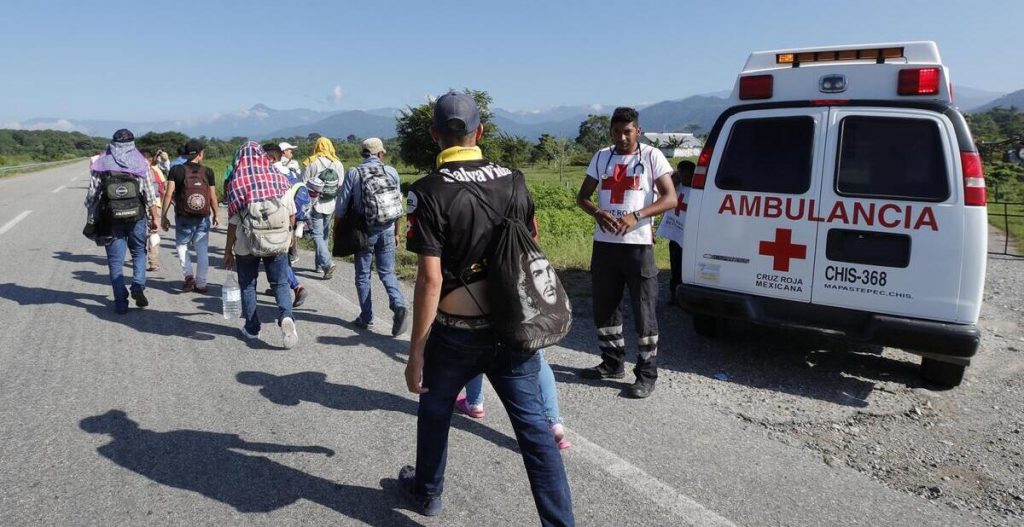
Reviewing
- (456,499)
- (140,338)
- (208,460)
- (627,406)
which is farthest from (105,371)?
(627,406)

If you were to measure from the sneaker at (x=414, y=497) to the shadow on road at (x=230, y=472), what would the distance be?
0.06 m

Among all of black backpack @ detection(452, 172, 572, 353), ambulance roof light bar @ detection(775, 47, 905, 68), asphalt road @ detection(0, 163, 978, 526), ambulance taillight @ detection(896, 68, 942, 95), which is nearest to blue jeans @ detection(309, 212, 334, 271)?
asphalt road @ detection(0, 163, 978, 526)

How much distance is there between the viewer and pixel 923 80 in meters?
4.16

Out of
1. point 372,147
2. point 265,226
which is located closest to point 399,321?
point 265,226

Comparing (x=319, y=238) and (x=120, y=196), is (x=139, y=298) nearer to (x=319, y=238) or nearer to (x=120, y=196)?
(x=120, y=196)

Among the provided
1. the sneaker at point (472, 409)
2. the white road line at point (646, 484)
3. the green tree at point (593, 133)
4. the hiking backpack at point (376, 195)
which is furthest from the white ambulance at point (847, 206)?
the green tree at point (593, 133)

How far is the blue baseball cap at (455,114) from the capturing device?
241 centimetres

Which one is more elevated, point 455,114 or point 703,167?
point 455,114

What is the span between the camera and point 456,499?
9.71ft

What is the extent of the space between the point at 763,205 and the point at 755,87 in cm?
93

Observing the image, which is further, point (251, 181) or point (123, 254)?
point (123, 254)

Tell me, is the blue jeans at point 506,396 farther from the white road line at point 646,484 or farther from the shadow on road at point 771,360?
the shadow on road at point 771,360

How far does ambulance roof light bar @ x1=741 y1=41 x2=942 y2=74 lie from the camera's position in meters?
4.25

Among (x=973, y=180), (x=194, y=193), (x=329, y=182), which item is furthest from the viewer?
(x=329, y=182)
